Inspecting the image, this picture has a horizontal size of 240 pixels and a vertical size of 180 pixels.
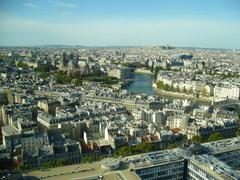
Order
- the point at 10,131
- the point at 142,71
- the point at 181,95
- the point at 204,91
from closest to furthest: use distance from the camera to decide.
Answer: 1. the point at 10,131
2. the point at 204,91
3. the point at 181,95
4. the point at 142,71

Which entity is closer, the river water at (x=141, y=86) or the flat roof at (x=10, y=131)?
the flat roof at (x=10, y=131)

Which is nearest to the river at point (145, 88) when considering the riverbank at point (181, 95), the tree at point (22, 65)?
the riverbank at point (181, 95)

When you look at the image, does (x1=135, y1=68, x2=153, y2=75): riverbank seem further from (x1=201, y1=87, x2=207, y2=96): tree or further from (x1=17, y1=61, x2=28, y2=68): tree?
(x1=201, y1=87, x2=207, y2=96): tree

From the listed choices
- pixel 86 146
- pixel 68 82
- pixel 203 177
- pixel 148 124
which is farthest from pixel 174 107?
pixel 68 82

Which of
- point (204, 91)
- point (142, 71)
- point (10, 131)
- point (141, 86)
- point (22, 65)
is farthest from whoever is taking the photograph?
point (142, 71)

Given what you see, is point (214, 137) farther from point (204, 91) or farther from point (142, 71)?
point (142, 71)

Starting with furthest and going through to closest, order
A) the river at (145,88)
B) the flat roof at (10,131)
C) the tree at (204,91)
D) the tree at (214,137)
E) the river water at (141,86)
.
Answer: the river water at (141,86), the river at (145,88), the tree at (204,91), the tree at (214,137), the flat roof at (10,131)

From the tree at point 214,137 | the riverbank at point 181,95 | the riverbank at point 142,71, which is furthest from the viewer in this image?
the riverbank at point 142,71

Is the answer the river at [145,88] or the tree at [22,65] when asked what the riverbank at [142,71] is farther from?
the tree at [22,65]

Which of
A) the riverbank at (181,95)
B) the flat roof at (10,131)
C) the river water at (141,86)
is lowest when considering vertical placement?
the riverbank at (181,95)

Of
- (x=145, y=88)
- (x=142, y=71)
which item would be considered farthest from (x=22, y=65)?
(x=145, y=88)

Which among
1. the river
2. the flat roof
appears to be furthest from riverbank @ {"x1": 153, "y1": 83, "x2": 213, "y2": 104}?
the flat roof
